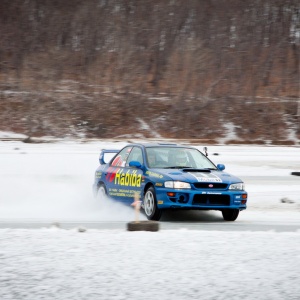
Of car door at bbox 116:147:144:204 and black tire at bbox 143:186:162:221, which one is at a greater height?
car door at bbox 116:147:144:204

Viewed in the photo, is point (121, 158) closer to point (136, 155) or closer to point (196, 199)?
point (136, 155)

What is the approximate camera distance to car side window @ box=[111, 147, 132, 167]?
48.4ft

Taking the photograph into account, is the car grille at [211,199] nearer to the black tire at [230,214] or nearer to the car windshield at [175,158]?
the black tire at [230,214]

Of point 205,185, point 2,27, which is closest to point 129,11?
point 2,27

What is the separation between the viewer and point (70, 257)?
779cm

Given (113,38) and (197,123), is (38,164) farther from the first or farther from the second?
(113,38)

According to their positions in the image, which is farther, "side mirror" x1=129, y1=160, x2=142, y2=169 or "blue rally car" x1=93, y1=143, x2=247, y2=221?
"side mirror" x1=129, y1=160, x2=142, y2=169

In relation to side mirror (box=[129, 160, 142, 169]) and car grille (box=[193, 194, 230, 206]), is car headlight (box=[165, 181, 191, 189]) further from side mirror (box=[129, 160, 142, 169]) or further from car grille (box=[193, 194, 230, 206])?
side mirror (box=[129, 160, 142, 169])

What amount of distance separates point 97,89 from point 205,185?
80.6m

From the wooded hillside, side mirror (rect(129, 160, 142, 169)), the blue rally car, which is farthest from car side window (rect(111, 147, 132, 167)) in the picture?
the wooded hillside

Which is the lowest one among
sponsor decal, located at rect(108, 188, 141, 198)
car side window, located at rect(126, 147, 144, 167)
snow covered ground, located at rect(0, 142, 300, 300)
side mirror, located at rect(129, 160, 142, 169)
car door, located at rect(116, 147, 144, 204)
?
snow covered ground, located at rect(0, 142, 300, 300)

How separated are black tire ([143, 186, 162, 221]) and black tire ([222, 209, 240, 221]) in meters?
1.40

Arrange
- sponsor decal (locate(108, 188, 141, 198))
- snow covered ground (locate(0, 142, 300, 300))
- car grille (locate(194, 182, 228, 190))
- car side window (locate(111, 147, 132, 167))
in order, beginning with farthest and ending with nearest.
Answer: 1. car side window (locate(111, 147, 132, 167))
2. sponsor decal (locate(108, 188, 141, 198))
3. car grille (locate(194, 182, 228, 190))
4. snow covered ground (locate(0, 142, 300, 300))

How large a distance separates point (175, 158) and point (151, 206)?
4.52 feet
